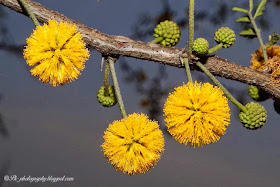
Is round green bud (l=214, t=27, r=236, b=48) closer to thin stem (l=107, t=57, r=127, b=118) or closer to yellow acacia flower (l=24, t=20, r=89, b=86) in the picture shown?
thin stem (l=107, t=57, r=127, b=118)

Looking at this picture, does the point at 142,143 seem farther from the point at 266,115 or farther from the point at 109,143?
the point at 266,115

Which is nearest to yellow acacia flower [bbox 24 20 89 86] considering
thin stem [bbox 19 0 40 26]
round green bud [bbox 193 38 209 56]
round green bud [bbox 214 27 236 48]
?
thin stem [bbox 19 0 40 26]

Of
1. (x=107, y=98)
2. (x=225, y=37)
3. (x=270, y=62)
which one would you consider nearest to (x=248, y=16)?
→ (x=270, y=62)

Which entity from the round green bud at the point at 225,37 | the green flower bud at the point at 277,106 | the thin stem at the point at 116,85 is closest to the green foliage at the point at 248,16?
the round green bud at the point at 225,37

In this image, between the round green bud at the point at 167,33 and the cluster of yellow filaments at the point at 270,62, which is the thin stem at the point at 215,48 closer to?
the round green bud at the point at 167,33

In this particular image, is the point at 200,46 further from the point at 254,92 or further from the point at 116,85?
the point at 254,92
